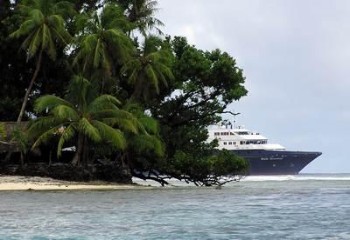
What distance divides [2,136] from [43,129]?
89.8 inches

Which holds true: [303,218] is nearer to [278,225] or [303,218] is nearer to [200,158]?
[278,225]

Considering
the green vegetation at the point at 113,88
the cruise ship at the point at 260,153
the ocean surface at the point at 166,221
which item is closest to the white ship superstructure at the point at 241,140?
the cruise ship at the point at 260,153

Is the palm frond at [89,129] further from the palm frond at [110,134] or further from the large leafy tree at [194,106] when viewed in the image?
the large leafy tree at [194,106]

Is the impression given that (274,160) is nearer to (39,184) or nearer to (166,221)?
(39,184)

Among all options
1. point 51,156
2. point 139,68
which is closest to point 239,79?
point 139,68

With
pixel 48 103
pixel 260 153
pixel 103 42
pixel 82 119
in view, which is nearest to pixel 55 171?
pixel 82 119

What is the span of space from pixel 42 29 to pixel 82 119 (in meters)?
5.97

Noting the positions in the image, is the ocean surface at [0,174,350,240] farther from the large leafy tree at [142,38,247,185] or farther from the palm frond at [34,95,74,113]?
the large leafy tree at [142,38,247,185]

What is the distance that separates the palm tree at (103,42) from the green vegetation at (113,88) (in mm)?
56

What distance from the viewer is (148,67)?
35.4 m

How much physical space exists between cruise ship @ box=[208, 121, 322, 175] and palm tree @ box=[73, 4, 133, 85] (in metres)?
46.6

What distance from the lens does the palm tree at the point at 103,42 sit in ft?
110

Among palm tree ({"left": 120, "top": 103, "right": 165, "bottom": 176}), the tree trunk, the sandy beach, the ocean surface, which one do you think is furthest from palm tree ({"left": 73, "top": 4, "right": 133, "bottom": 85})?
the ocean surface

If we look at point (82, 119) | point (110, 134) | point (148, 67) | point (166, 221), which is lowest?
point (166, 221)
